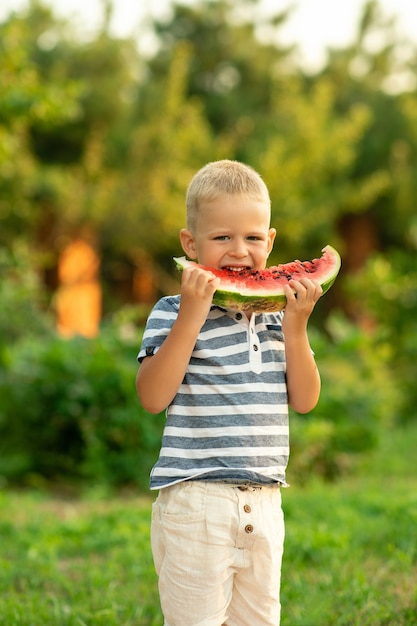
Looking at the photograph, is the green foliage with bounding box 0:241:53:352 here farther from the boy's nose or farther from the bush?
the boy's nose

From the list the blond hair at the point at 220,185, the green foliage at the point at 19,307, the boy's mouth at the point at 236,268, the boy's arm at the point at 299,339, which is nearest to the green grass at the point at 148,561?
the boy's arm at the point at 299,339

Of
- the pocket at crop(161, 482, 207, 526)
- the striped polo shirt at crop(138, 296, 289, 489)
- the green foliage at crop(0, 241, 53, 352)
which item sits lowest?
the pocket at crop(161, 482, 207, 526)

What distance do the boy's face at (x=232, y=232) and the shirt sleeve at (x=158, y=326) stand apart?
0.58 feet

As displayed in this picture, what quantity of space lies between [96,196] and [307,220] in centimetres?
523

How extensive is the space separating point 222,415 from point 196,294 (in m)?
0.38

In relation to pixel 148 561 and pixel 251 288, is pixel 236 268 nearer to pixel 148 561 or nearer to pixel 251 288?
pixel 251 288

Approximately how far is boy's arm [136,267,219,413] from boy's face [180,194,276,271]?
6.1 inches

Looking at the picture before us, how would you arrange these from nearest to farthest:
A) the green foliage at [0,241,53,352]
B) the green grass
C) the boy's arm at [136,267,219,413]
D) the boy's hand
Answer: the boy's arm at [136,267,219,413] → the boy's hand → the green grass → the green foliage at [0,241,53,352]

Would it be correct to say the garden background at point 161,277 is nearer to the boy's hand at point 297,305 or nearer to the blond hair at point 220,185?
the boy's hand at point 297,305

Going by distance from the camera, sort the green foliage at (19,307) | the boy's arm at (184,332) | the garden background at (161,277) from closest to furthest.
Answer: the boy's arm at (184,332) < the garden background at (161,277) < the green foliage at (19,307)

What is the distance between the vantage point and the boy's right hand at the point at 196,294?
2.53 metres

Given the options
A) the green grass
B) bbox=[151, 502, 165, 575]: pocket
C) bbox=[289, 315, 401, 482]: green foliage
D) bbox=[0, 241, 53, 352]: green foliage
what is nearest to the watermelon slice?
bbox=[151, 502, 165, 575]: pocket

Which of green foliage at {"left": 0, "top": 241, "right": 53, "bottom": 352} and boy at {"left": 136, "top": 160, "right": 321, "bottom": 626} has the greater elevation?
green foliage at {"left": 0, "top": 241, "right": 53, "bottom": 352}

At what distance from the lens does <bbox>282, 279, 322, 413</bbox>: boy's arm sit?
2645 millimetres
